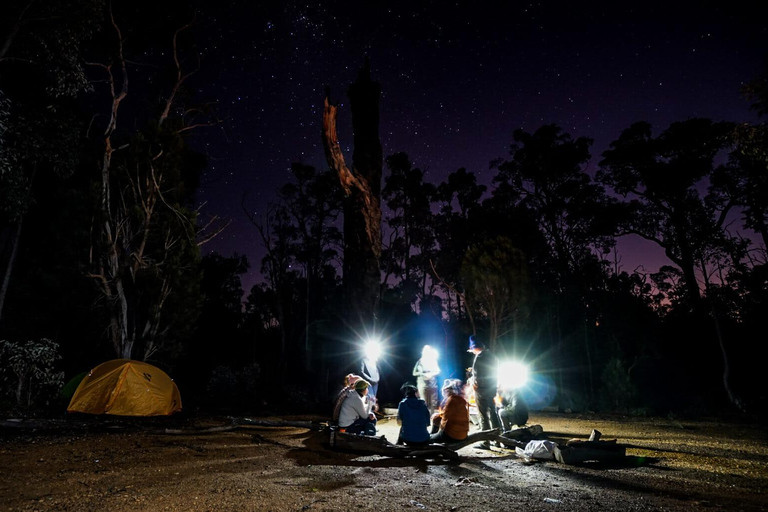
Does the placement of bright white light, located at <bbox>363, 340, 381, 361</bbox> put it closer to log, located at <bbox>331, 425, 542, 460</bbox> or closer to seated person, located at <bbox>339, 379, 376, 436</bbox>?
seated person, located at <bbox>339, 379, 376, 436</bbox>

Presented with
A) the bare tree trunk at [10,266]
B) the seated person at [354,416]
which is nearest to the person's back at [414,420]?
the seated person at [354,416]

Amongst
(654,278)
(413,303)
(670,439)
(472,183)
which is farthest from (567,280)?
(670,439)

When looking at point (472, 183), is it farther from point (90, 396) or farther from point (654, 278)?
point (90, 396)

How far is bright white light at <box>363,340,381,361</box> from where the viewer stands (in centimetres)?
1243

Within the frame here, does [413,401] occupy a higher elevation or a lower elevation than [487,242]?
lower

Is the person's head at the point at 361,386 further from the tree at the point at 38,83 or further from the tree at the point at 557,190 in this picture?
the tree at the point at 557,190

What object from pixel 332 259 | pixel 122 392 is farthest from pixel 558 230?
pixel 122 392

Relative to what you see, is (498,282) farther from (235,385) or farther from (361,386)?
(235,385)

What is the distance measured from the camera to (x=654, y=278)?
944 inches

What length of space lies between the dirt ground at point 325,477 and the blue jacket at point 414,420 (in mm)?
413

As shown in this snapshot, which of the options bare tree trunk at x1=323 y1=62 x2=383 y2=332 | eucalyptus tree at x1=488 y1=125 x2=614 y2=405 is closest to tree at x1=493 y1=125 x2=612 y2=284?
eucalyptus tree at x1=488 y1=125 x2=614 y2=405

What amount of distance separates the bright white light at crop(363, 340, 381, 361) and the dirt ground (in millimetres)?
4341

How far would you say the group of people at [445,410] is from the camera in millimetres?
6758

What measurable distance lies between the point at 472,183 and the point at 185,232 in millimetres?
19559
